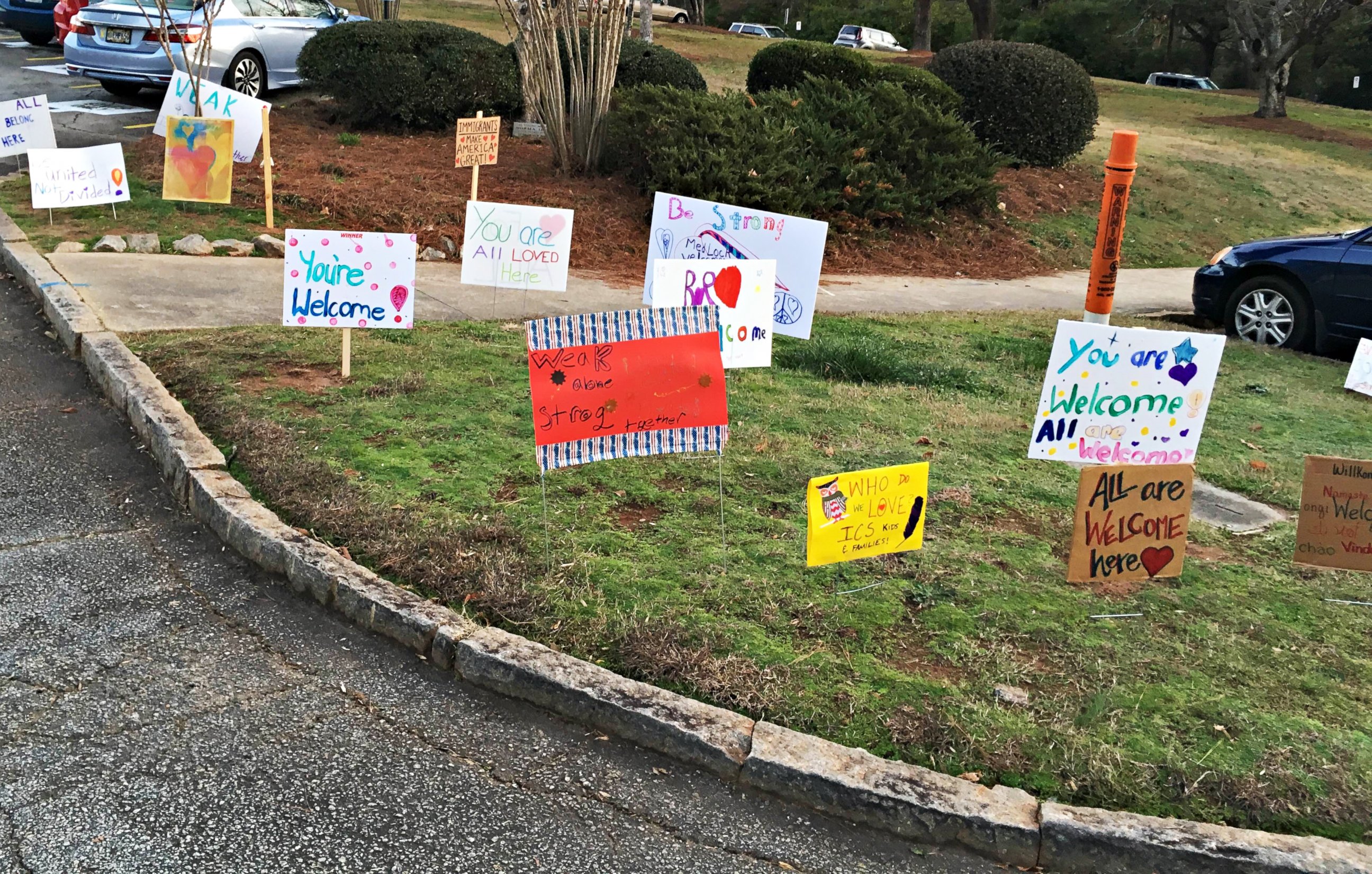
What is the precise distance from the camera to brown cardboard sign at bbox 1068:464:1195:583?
4422mm

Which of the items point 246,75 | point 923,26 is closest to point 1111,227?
point 246,75

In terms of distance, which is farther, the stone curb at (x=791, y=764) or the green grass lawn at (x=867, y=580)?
the green grass lawn at (x=867, y=580)

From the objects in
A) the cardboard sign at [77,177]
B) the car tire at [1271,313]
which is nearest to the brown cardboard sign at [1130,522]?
the car tire at [1271,313]

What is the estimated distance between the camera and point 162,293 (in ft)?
27.9

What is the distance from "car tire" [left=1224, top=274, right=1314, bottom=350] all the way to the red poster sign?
283 inches

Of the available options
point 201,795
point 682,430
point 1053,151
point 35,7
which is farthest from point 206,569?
point 35,7

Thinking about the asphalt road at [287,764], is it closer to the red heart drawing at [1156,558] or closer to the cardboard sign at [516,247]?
the red heart drawing at [1156,558]

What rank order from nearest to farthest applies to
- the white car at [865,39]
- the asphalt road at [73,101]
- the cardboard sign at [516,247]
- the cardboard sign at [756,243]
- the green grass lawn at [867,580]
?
the green grass lawn at [867,580], the cardboard sign at [756,243], the cardboard sign at [516,247], the asphalt road at [73,101], the white car at [865,39]

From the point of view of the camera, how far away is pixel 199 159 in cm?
1043

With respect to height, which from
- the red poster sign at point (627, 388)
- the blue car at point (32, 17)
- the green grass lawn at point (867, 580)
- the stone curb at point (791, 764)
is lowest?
the stone curb at point (791, 764)

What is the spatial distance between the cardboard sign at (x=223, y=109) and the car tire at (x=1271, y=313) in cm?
859

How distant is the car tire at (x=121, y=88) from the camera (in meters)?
16.2

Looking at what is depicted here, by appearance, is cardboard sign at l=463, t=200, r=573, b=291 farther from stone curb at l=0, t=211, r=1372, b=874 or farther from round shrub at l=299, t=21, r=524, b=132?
round shrub at l=299, t=21, r=524, b=132

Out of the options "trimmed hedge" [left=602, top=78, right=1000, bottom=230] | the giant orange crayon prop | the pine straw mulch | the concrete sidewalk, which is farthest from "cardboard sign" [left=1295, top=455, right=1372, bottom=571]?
"trimmed hedge" [left=602, top=78, right=1000, bottom=230]
